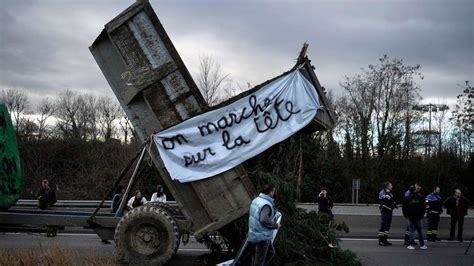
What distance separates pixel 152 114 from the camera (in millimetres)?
8203

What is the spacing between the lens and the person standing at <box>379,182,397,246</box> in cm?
1407

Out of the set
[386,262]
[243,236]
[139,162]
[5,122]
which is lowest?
[386,262]

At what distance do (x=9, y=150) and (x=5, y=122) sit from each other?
0.49 m

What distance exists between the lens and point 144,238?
8.16m

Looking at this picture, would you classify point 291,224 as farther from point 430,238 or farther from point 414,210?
point 430,238

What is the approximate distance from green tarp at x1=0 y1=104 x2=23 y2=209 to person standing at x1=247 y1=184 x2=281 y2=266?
14.4ft

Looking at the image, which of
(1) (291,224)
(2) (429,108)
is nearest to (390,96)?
(2) (429,108)

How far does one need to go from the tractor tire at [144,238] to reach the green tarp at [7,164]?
7.24ft

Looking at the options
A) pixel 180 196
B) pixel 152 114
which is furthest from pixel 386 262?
pixel 152 114

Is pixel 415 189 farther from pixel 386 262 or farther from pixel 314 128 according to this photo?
pixel 314 128

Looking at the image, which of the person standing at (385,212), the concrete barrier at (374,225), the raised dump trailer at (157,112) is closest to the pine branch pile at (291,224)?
the raised dump trailer at (157,112)

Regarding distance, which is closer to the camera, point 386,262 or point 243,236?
point 243,236

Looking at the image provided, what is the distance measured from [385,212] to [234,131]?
7899mm

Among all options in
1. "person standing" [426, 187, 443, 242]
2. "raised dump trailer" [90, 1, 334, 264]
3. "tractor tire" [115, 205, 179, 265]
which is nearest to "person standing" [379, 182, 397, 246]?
"person standing" [426, 187, 443, 242]
